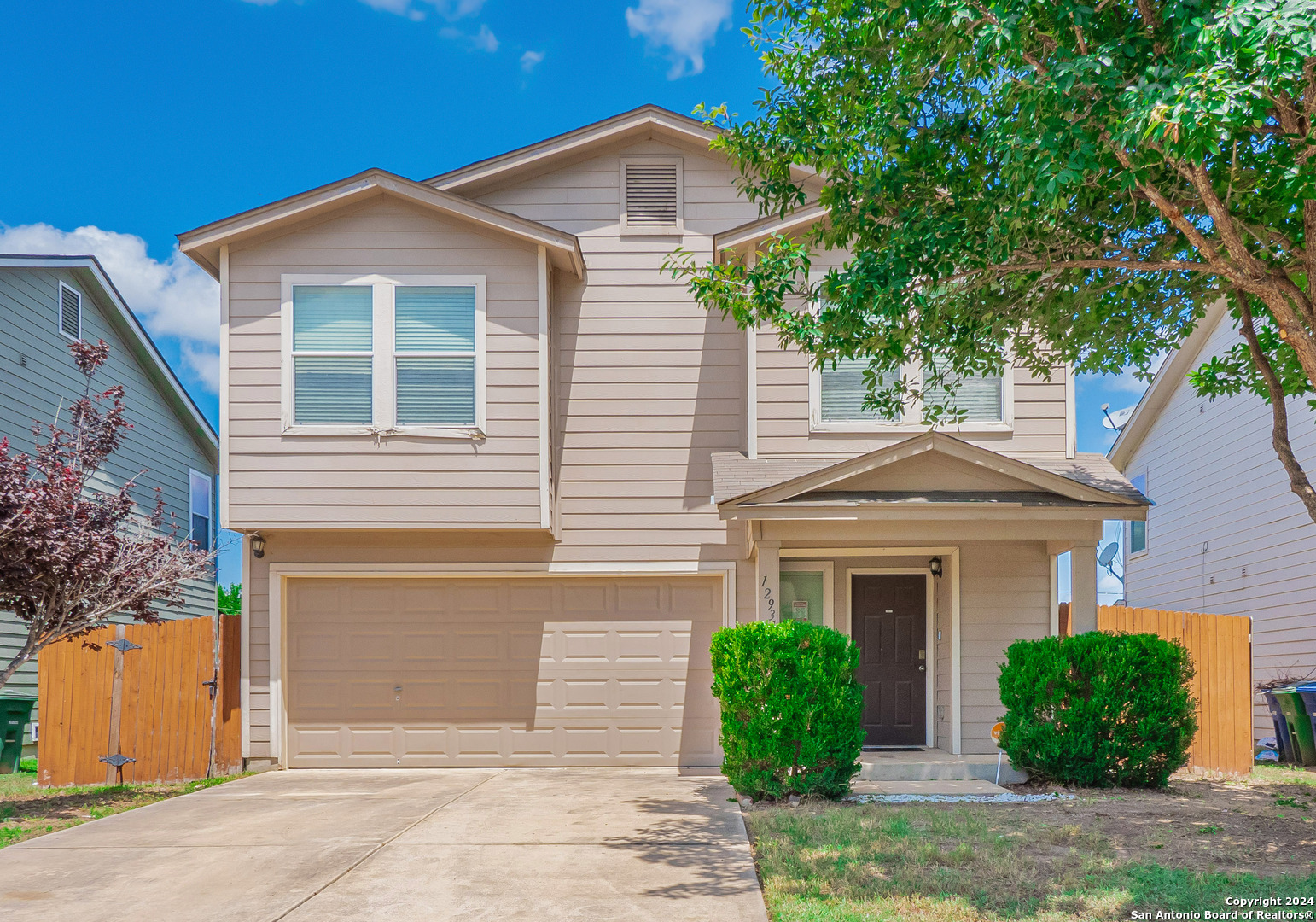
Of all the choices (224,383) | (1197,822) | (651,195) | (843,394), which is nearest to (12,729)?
(224,383)

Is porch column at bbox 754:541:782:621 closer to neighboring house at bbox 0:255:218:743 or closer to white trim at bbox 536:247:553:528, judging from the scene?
white trim at bbox 536:247:553:528

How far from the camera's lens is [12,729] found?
1237 centimetres

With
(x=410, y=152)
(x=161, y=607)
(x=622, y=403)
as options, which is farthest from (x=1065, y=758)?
(x=410, y=152)

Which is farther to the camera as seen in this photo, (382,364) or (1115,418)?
(1115,418)

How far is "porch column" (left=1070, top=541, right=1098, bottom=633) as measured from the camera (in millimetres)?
9734

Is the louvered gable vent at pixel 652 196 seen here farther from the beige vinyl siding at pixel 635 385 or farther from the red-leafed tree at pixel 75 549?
the red-leafed tree at pixel 75 549

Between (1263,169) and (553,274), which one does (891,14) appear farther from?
(553,274)

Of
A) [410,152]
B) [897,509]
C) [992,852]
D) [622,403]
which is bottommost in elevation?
[992,852]

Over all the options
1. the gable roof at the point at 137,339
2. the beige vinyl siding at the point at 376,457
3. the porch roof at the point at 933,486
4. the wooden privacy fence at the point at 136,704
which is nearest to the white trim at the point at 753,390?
the porch roof at the point at 933,486

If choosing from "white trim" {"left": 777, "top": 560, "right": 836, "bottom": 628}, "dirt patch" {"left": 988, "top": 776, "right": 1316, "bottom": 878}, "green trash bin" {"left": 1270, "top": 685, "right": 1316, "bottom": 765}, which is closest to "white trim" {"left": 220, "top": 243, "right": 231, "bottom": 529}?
"white trim" {"left": 777, "top": 560, "right": 836, "bottom": 628}

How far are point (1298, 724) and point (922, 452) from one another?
525 cm

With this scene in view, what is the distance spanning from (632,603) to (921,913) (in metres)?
6.59

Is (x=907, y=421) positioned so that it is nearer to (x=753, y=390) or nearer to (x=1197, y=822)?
(x=753, y=390)

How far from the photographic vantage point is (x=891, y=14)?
6.88 metres
